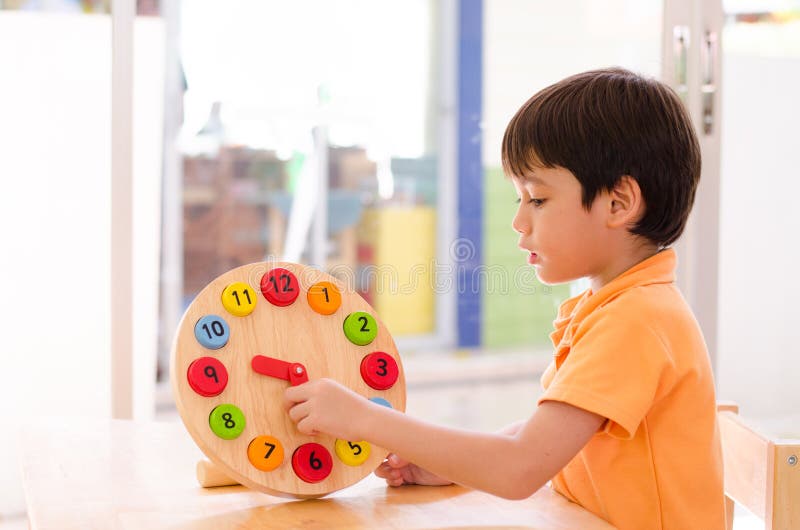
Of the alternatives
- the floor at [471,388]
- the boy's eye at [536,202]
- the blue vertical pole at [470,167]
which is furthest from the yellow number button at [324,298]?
the blue vertical pole at [470,167]

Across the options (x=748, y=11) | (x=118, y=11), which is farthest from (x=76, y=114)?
(x=748, y=11)

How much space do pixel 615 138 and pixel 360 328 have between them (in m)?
0.32

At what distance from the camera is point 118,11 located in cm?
187

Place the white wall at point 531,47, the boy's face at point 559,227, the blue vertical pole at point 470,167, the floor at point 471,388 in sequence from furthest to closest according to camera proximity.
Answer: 1. the blue vertical pole at point 470,167
2. the floor at point 471,388
3. the white wall at point 531,47
4. the boy's face at point 559,227

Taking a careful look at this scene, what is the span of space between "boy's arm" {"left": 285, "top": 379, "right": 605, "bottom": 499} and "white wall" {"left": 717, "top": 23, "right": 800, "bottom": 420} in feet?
5.24

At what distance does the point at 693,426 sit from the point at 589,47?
101 inches

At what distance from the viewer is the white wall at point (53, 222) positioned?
1898 mm

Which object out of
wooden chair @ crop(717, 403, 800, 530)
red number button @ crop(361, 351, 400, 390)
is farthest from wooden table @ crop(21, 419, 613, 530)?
wooden chair @ crop(717, 403, 800, 530)

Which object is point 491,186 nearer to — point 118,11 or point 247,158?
point 247,158

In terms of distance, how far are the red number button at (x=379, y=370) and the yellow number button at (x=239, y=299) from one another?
0.13 metres

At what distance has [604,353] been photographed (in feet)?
2.82

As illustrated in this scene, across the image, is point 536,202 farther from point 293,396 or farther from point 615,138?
point 293,396

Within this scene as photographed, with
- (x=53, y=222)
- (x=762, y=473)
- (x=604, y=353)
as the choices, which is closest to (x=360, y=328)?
(x=604, y=353)

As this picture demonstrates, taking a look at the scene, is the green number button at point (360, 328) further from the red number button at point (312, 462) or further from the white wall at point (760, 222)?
the white wall at point (760, 222)
